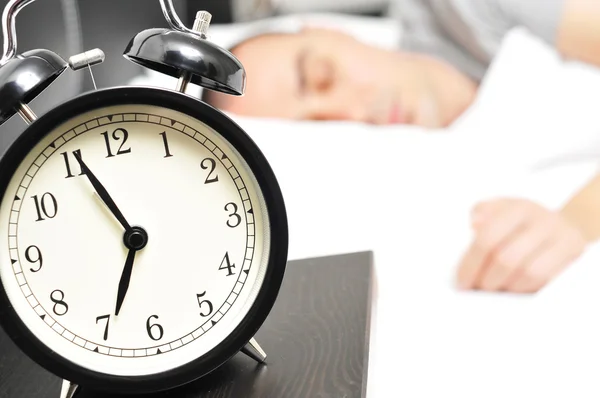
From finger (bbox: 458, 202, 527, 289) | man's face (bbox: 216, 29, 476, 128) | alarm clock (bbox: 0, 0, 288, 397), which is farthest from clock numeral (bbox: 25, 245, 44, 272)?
man's face (bbox: 216, 29, 476, 128)

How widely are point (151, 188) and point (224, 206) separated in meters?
0.07

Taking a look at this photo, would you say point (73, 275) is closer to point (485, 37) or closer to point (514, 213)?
point (514, 213)

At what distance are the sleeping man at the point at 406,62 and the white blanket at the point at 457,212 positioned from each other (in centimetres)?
8

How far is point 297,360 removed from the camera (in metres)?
0.78

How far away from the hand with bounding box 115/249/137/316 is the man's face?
1291 mm

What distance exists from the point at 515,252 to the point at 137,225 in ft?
2.38

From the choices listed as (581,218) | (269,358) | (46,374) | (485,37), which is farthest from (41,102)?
(485,37)

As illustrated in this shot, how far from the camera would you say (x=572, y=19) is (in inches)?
71.1

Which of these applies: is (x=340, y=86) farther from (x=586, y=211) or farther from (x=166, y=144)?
(x=166, y=144)

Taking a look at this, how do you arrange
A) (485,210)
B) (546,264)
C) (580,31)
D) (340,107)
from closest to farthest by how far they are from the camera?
(546,264), (485,210), (580,31), (340,107)


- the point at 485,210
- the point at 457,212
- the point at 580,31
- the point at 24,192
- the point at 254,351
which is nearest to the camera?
the point at 24,192

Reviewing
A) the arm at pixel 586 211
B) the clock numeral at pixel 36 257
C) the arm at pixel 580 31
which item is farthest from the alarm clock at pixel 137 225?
the arm at pixel 580 31

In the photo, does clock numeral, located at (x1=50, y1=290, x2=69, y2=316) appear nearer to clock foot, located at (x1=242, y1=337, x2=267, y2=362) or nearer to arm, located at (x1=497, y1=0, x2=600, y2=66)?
clock foot, located at (x1=242, y1=337, x2=267, y2=362)

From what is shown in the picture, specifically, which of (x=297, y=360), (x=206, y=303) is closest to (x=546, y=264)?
(x=297, y=360)
